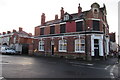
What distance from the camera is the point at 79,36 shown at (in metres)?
26.2

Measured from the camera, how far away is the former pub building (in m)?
25.0

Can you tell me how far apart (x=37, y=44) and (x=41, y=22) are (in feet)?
21.1

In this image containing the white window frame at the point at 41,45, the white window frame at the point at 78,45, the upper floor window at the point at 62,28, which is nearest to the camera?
the white window frame at the point at 78,45

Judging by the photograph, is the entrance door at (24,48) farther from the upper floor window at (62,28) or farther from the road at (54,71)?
the road at (54,71)

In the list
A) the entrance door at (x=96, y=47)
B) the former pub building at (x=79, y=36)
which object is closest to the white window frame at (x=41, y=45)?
the former pub building at (x=79, y=36)

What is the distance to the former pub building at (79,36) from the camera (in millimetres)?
24953

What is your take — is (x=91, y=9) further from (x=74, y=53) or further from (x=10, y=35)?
(x=10, y=35)

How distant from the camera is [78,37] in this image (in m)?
26.3

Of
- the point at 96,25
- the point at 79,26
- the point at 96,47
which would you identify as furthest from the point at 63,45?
the point at 96,25

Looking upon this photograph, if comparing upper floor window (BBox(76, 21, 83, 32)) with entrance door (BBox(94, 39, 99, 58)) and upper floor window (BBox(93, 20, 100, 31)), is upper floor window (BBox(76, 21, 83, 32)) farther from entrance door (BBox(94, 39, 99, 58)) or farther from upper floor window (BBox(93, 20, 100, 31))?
entrance door (BBox(94, 39, 99, 58))

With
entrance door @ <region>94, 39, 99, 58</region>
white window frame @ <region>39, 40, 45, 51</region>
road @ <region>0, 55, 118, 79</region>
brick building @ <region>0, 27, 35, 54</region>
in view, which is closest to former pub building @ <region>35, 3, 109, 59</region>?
entrance door @ <region>94, 39, 99, 58</region>

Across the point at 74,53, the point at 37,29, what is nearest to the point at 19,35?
the point at 37,29

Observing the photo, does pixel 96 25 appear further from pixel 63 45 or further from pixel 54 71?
pixel 54 71

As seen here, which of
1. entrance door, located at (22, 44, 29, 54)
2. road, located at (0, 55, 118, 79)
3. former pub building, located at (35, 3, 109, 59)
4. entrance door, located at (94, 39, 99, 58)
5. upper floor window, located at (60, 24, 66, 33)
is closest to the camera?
road, located at (0, 55, 118, 79)
